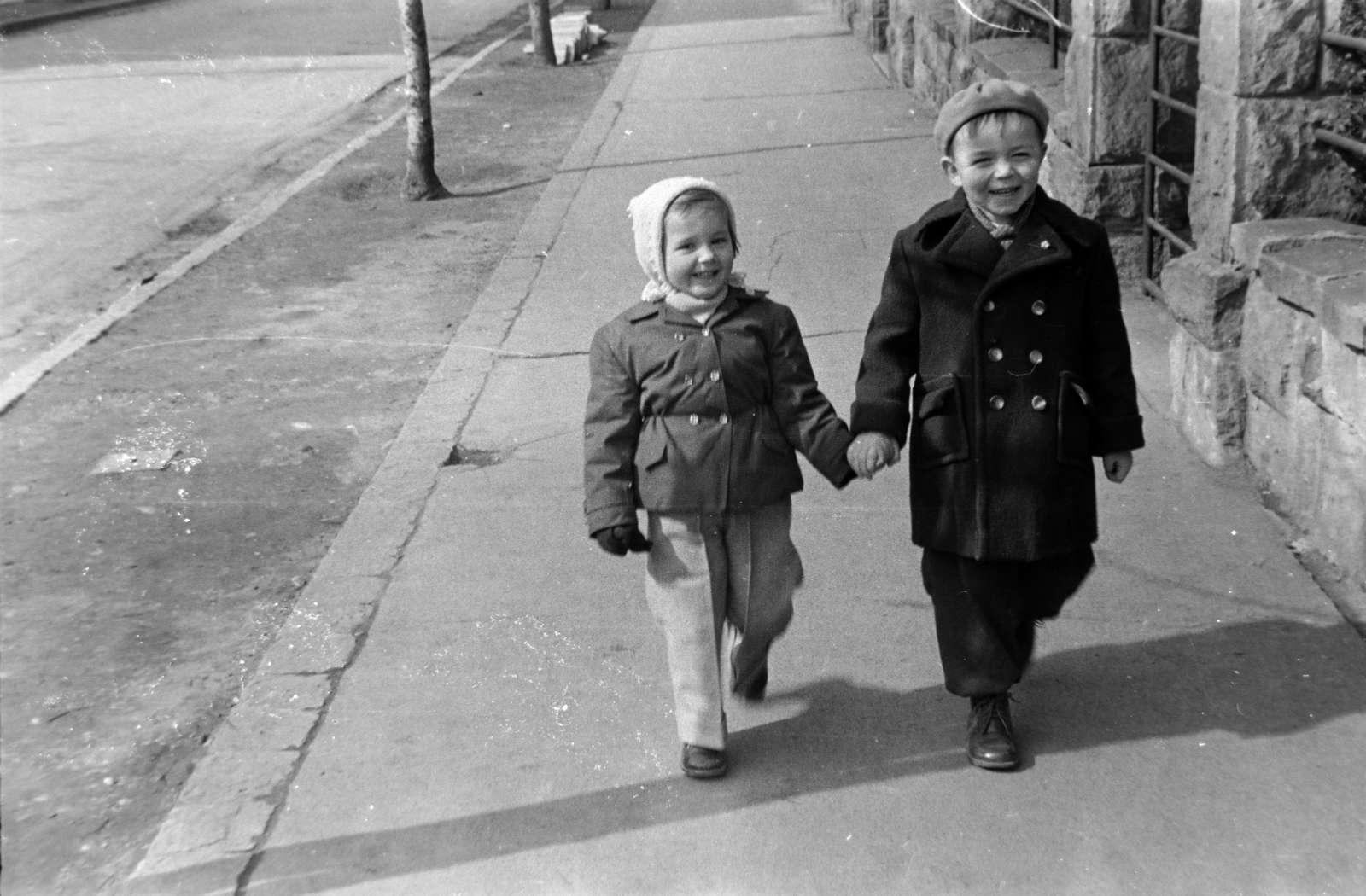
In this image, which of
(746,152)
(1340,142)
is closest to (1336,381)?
(1340,142)

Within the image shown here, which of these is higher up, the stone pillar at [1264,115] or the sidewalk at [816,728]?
the stone pillar at [1264,115]

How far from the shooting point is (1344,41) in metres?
5.05

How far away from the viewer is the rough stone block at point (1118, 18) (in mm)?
7078

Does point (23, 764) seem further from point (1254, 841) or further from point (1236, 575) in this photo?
point (1236, 575)

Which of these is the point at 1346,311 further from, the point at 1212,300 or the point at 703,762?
the point at 703,762

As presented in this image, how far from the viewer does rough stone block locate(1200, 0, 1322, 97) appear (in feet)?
17.0

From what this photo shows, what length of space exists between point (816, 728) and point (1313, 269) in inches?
81.1

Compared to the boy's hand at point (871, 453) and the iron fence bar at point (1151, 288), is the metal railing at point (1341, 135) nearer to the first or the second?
the iron fence bar at point (1151, 288)

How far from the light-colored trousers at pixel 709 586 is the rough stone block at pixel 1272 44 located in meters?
2.60

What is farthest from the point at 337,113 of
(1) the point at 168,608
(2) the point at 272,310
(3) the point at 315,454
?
(1) the point at 168,608

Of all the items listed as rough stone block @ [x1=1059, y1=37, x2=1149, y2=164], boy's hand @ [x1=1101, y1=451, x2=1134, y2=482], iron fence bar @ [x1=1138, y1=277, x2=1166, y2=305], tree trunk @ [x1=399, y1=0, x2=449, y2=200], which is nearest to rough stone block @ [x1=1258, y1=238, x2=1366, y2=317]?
boy's hand @ [x1=1101, y1=451, x2=1134, y2=482]

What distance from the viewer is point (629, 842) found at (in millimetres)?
3449

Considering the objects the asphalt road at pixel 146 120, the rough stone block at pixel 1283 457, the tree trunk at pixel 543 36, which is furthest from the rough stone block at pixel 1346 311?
the tree trunk at pixel 543 36

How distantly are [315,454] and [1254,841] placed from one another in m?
3.99
